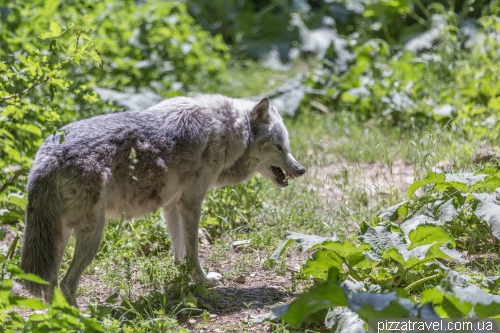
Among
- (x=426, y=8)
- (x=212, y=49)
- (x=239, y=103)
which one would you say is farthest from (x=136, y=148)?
(x=426, y=8)

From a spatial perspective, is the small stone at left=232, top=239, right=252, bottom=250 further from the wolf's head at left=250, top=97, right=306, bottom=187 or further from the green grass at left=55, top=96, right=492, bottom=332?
the wolf's head at left=250, top=97, right=306, bottom=187

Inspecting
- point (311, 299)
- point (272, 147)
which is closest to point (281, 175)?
point (272, 147)

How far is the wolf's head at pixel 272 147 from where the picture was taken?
521 cm

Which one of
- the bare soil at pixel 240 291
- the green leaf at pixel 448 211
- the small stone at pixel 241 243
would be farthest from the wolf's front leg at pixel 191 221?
the green leaf at pixel 448 211

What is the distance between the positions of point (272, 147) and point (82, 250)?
1829 mm

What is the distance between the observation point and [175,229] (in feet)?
16.7

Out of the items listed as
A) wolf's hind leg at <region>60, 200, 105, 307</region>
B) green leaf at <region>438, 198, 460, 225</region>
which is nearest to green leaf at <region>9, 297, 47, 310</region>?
wolf's hind leg at <region>60, 200, 105, 307</region>

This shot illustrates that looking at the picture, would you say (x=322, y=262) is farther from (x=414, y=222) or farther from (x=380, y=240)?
(x=414, y=222)

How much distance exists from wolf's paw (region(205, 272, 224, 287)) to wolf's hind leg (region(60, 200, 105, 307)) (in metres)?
0.92

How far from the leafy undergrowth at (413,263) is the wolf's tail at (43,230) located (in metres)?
1.39

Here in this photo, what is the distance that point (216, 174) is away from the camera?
195 inches

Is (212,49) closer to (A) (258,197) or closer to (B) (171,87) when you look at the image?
(B) (171,87)

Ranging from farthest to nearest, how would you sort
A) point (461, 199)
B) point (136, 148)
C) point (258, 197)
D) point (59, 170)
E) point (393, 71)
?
point (393, 71) < point (258, 197) < point (461, 199) < point (136, 148) < point (59, 170)

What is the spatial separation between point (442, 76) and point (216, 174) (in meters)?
5.15
